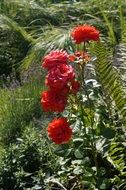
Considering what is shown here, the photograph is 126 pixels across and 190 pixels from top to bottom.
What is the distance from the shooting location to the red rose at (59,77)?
310 cm

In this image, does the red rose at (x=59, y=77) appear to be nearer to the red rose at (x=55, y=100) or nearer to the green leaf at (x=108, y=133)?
the red rose at (x=55, y=100)

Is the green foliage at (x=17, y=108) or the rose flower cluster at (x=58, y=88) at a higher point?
the rose flower cluster at (x=58, y=88)

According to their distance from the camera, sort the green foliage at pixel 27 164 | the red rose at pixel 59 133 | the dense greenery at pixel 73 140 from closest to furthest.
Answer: the red rose at pixel 59 133 < the dense greenery at pixel 73 140 < the green foliage at pixel 27 164

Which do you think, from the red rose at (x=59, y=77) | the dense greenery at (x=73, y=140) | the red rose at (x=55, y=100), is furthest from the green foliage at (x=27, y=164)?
the red rose at (x=59, y=77)

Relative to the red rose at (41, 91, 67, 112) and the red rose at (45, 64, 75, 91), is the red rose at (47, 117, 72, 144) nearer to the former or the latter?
the red rose at (41, 91, 67, 112)

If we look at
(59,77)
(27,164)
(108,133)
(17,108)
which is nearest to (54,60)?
(59,77)

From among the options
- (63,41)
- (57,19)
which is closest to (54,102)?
(63,41)

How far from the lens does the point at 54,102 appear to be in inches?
125

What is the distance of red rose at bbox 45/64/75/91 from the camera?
10.2ft

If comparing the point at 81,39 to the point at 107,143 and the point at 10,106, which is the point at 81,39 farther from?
the point at 10,106

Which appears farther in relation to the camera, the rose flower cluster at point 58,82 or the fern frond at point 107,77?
the fern frond at point 107,77

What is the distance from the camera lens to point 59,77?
10.2 ft

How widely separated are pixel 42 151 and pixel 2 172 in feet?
1.12

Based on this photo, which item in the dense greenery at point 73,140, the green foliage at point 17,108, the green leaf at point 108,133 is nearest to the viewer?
Result: the green leaf at point 108,133
